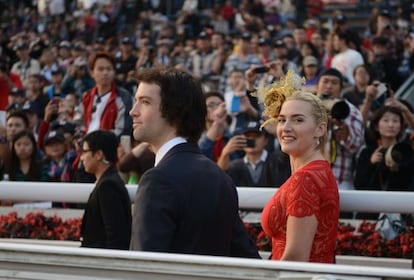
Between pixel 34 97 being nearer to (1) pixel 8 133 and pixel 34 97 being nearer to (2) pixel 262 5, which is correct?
(1) pixel 8 133

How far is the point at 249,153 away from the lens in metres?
8.48

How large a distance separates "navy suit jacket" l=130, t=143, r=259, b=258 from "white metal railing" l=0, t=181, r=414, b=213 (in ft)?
2.69

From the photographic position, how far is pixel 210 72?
1449cm

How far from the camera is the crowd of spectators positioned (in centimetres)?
827

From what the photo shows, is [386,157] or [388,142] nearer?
[386,157]

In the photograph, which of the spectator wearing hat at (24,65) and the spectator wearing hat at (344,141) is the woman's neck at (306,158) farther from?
the spectator wearing hat at (24,65)

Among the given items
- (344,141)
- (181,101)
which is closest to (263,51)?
(344,141)

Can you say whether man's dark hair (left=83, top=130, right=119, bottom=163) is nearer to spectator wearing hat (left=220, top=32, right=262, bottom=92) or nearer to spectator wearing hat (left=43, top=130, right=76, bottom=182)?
spectator wearing hat (left=43, top=130, right=76, bottom=182)

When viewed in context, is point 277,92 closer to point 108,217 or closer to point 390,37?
point 108,217

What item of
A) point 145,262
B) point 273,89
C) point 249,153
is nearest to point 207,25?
point 249,153

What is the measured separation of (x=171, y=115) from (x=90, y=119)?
513cm

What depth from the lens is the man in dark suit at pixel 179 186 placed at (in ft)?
11.4

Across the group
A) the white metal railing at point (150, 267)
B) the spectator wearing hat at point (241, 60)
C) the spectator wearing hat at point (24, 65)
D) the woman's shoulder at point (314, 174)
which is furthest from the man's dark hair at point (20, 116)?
the white metal railing at point (150, 267)

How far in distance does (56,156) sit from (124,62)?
Answer: 5.46m
